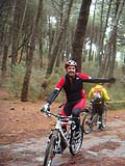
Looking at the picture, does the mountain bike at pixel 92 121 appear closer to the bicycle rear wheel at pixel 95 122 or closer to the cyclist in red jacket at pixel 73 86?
the bicycle rear wheel at pixel 95 122

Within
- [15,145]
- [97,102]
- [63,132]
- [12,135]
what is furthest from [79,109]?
[97,102]

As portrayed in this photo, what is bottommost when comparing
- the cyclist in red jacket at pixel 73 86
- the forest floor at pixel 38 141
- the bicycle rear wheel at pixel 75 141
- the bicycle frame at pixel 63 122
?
the forest floor at pixel 38 141

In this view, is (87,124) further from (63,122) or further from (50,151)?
(50,151)

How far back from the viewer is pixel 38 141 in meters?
12.4

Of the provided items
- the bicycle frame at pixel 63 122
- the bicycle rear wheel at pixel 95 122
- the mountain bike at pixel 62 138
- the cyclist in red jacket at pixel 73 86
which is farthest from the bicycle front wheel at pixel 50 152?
the bicycle rear wheel at pixel 95 122

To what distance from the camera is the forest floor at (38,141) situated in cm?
1002

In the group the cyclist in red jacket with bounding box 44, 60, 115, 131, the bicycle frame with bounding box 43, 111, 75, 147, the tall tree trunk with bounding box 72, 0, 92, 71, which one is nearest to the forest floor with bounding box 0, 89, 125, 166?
the bicycle frame with bounding box 43, 111, 75, 147

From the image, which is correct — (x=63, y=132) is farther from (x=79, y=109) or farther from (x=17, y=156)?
(x=17, y=156)

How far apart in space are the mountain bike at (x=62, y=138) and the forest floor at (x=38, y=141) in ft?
1.03

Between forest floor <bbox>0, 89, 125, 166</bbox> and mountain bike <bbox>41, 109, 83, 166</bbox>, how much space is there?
0.31 meters

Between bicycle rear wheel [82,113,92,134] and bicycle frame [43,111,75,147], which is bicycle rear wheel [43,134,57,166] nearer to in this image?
bicycle frame [43,111,75,147]

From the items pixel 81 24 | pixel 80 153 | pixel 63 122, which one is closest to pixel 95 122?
pixel 80 153

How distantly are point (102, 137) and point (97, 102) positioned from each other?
60.8 inches

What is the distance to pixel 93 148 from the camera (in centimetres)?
1157
